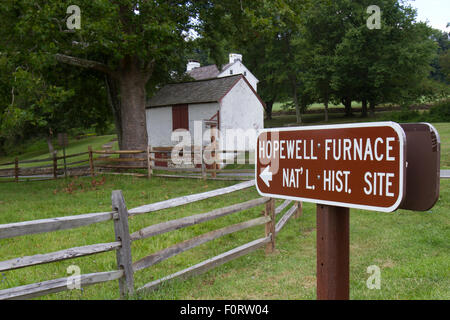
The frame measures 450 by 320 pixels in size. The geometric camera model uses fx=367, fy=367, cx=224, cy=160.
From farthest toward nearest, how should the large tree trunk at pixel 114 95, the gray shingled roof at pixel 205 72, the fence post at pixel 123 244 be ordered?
the gray shingled roof at pixel 205 72, the large tree trunk at pixel 114 95, the fence post at pixel 123 244

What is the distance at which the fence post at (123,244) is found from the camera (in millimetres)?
4062

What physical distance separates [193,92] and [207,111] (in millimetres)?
1904

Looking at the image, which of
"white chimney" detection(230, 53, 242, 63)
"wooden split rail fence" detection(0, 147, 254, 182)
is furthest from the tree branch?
"white chimney" detection(230, 53, 242, 63)

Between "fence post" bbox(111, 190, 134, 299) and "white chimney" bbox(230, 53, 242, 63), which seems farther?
"white chimney" bbox(230, 53, 242, 63)

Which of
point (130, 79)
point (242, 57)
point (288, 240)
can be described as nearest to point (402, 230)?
point (288, 240)

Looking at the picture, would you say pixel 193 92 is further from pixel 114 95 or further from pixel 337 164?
pixel 337 164

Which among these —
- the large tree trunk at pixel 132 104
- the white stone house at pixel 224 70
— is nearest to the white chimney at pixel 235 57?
the white stone house at pixel 224 70

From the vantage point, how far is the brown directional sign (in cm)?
157

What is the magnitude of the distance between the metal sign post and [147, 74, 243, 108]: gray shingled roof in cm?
1856

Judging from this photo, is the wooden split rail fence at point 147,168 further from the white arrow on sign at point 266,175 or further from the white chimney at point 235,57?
the white chimney at point 235,57

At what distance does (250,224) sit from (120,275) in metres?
2.48

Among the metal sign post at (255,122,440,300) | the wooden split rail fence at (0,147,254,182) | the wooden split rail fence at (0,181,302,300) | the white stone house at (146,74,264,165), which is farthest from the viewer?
the white stone house at (146,74,264,165)

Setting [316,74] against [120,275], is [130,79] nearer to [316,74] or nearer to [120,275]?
[120,275]

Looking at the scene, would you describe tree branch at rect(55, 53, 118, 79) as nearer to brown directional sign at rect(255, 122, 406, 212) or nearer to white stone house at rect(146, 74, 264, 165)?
white stone house at rect(146, 74, 264, 165)
